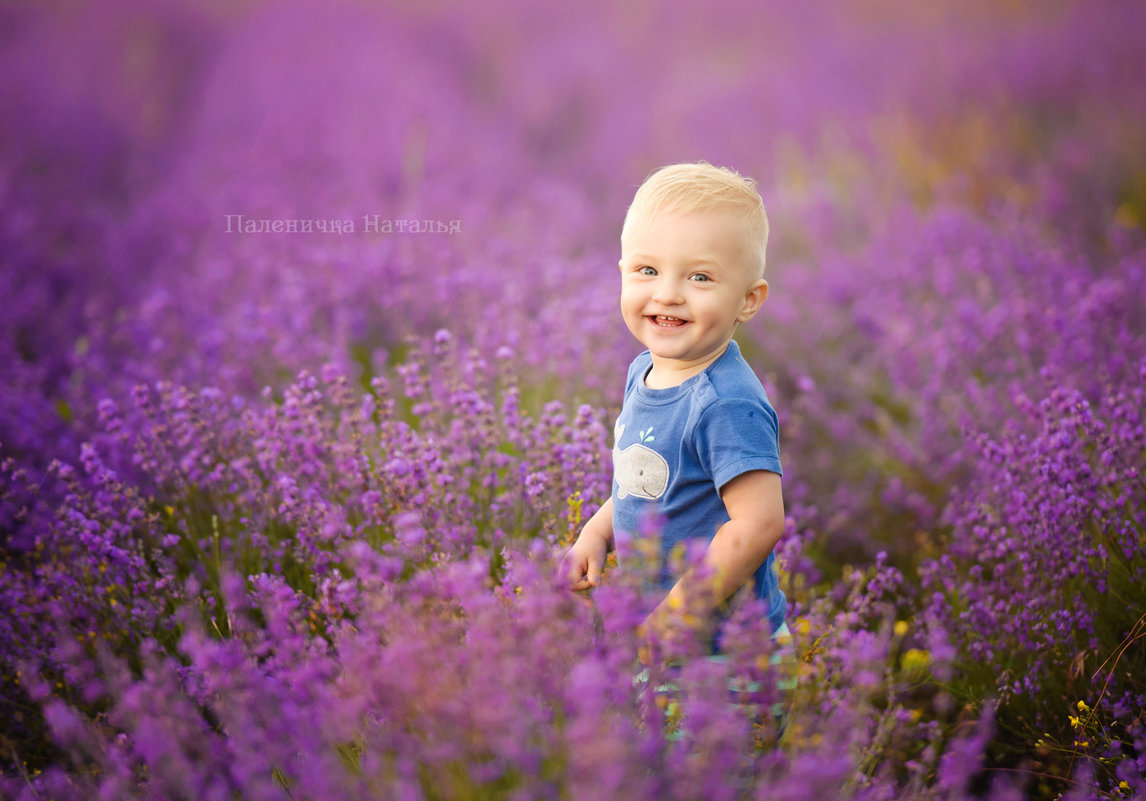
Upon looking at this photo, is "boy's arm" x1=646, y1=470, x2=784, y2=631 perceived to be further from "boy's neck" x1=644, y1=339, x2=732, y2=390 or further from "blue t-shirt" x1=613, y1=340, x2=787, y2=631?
"boy's neck" x1=644, y1=339, x2=732, y2=390

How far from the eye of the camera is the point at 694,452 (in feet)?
5.26

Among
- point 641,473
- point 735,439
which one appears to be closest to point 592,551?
point 641,473

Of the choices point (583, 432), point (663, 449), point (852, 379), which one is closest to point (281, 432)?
point (583, 432)

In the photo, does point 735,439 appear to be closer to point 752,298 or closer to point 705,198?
point 752,298

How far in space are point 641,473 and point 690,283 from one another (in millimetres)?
404

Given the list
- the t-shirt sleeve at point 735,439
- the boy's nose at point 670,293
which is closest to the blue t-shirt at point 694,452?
the t-shirt sleeve at point 735,439

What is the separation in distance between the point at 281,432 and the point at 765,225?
1.56 meters

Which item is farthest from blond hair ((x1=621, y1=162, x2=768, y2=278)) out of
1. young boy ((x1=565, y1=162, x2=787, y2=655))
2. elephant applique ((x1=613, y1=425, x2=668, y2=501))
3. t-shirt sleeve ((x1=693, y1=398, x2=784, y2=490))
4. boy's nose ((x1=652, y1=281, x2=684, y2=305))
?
elephant applique ((x1=613, y1=425, x2=668, y2=501))

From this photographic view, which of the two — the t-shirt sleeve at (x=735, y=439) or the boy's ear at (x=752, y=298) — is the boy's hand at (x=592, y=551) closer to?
the t-shirt sleeve at (x=735, y=439)

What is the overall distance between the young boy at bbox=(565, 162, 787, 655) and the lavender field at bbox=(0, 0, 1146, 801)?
22 centimetres

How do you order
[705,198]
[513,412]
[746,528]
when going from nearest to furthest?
[746,528] → [705,198] → [513,412]

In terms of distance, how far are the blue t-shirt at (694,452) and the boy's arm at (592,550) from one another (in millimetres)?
70

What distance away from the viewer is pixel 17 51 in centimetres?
706

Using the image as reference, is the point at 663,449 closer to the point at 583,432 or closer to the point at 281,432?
the point at 583,432
